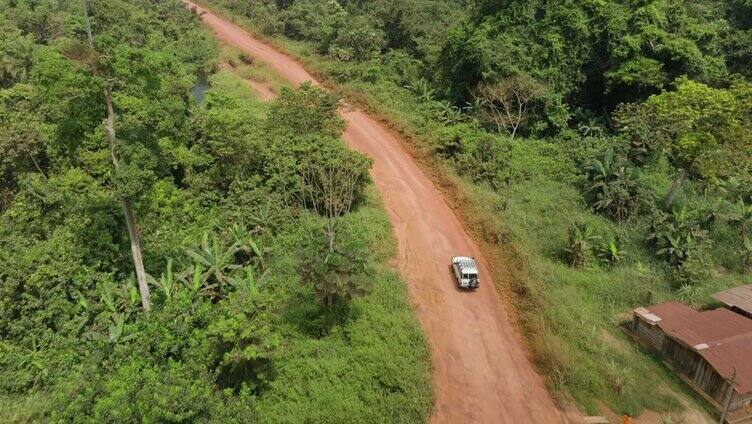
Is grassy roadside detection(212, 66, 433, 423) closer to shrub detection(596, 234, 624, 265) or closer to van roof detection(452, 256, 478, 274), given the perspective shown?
van roof detection(452, 256, 478, 274)

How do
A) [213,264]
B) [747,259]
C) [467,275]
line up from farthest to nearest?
[747,259] < [467,275] < [213,264]

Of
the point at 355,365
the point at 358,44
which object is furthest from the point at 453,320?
the point at 358,44

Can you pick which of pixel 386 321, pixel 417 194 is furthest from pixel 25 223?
pixel 417 194

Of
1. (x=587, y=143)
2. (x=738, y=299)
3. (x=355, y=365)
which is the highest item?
(x=587, y=143)

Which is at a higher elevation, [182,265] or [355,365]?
[182,265]

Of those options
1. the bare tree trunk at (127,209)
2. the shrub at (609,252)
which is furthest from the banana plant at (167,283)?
the shrub at (609,252)

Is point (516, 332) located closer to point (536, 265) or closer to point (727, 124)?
point (536, 265)

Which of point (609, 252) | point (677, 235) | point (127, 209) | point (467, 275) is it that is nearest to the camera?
point (127, 209)

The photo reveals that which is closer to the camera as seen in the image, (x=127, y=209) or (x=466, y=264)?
(x=127, y=209)

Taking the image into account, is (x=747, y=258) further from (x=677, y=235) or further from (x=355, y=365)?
(x=355, y=365)
